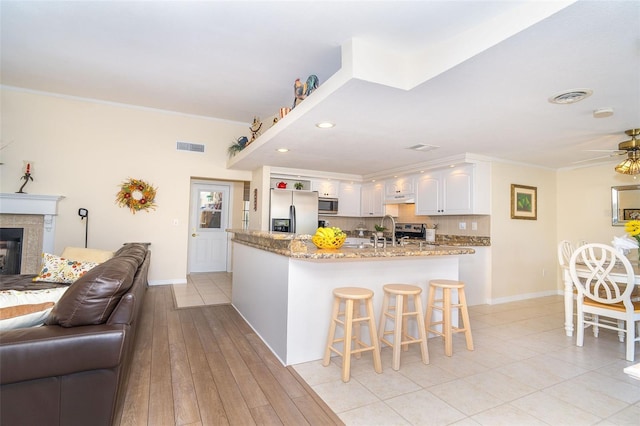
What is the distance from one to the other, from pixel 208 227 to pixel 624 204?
7399mm

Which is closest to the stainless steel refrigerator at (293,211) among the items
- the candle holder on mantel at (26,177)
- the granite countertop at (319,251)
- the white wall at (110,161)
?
the white wall at (110,161)

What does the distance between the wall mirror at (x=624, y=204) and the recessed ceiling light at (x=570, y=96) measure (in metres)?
3.26

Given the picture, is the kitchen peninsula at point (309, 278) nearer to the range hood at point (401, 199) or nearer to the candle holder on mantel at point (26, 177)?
the range hood at point (401, 199)

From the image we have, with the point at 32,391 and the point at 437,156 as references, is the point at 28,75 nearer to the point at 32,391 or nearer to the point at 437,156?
the point at 32,391

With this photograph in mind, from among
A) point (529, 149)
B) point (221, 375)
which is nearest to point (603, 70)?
point (529, 149)

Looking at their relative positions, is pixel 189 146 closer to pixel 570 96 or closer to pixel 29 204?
pixel 29 204

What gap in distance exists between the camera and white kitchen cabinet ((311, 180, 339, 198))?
241 inches

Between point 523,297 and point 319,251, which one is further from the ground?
point 319,251

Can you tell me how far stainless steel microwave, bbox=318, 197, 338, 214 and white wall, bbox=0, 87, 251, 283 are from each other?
5.52 feet

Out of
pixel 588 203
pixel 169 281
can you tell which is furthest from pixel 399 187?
pixel 169 281

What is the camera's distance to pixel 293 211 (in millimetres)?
5695

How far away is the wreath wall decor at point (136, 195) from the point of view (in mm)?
5203

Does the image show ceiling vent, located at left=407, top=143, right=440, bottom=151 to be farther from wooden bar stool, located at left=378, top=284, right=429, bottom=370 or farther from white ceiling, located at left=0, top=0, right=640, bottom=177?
wooden bar stool, located at left=378, top=284, right=429, bottom=370

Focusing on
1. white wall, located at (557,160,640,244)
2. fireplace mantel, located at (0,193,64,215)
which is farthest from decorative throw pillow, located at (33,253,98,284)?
white wall, located at (557,160,640,244)
